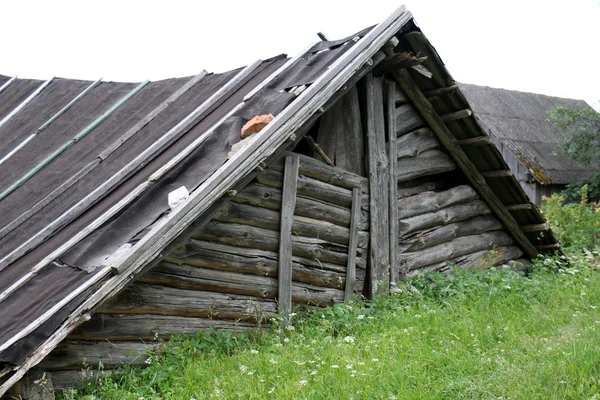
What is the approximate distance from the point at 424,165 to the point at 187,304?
3.93m

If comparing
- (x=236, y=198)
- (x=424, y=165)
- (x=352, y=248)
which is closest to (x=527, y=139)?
(x=424, y=165)

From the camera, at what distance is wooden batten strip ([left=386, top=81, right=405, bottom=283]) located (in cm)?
762

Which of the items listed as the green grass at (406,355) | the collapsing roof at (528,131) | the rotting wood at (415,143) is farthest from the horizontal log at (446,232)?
the collapsing roof at (528,131)

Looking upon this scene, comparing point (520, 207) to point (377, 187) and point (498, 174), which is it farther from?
point (377, 187)

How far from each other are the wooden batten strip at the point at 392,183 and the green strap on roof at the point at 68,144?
3.41m

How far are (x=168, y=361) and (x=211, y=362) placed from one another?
1.22ft

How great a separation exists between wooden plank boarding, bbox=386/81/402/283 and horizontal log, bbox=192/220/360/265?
777mm

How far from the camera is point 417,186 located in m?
8.45

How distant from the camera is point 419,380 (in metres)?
4.46

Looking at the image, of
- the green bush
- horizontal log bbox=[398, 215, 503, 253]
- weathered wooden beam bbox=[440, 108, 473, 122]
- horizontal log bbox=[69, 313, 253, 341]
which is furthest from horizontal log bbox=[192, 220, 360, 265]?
the green bush

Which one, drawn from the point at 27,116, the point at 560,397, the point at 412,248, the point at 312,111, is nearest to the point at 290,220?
the point at 312,111

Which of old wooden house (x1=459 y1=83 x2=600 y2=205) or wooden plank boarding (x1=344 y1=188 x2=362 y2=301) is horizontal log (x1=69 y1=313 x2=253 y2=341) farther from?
old wooden house (x1=459 y1=83 x2=600 y2=205)

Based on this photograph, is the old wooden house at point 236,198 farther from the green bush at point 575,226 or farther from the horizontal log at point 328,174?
the green bush at point 575,226

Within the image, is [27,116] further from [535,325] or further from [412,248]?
[535,325]
